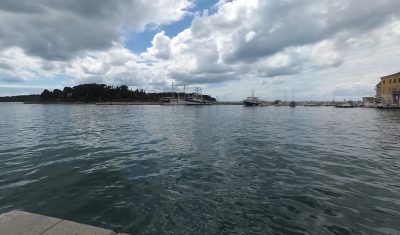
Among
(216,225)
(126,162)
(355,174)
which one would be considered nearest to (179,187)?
(216,225)

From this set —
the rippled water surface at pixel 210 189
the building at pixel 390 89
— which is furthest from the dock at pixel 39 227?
the building at pixel 390 89

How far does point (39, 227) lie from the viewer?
578cm

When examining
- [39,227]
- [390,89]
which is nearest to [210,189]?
[39,227]

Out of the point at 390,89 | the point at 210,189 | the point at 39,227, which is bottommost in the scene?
the point at 210,189

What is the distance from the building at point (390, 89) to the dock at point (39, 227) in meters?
152

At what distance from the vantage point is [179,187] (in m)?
11.5

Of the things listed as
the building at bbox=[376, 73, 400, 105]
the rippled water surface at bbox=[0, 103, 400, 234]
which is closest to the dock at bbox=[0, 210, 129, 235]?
the rippled water surface at bbox=[0, 103, 400, 234]

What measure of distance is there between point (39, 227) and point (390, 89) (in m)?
158

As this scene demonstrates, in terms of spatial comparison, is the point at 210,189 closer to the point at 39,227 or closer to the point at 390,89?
the point at 39,227

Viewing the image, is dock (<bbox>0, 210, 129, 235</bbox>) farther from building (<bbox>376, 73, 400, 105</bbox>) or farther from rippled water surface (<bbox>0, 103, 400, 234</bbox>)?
building (<bbox>376, 73, 400, 105</bbox>)

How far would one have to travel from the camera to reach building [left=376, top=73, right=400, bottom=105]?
425 feet

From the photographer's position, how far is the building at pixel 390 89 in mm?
129625

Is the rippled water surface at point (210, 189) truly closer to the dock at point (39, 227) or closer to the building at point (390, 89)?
the dock at point (39, 227)

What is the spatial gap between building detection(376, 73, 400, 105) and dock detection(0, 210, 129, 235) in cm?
15244
